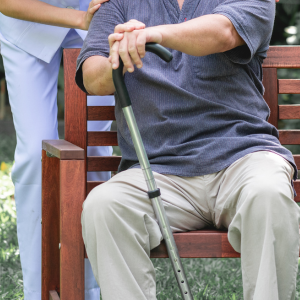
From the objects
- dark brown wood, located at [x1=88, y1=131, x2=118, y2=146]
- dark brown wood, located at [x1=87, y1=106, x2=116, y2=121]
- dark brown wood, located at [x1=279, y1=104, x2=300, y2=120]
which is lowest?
dark brown wood, located at [x1=88, y1=131, x2=118, y2=146]

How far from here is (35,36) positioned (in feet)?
7.80

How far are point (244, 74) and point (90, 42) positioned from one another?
588 millimetres

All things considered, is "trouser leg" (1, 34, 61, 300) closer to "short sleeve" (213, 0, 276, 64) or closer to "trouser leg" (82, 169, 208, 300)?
"trouser leg" (82, 169, 208, 300)

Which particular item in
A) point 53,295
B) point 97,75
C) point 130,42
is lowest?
point 53,295

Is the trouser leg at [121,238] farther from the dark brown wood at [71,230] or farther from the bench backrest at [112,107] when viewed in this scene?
the bench backrest at [112,107]

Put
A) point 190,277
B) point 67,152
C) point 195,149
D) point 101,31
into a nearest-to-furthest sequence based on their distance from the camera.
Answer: point 67,152 < point 195,149 < point 101,31 < point 190,277

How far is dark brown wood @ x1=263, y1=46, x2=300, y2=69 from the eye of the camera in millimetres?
2359

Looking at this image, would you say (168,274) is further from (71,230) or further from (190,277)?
(71,230)

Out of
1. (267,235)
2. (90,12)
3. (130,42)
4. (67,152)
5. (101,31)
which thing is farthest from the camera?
(90,12)

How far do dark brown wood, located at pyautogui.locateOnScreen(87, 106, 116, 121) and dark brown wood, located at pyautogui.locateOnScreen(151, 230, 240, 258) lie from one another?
884 millimetres

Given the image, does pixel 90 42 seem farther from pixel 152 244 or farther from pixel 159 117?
pixel 152 244

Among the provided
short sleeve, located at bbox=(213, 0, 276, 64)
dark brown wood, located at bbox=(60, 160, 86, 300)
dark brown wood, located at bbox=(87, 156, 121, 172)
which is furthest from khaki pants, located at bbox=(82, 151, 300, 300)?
dark brown wood, located at bbox=(87, 156, 121, 172)

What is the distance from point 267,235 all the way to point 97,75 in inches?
33.2

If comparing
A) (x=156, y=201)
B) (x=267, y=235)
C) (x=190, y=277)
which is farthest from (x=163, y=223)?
(x=190, y=277)
